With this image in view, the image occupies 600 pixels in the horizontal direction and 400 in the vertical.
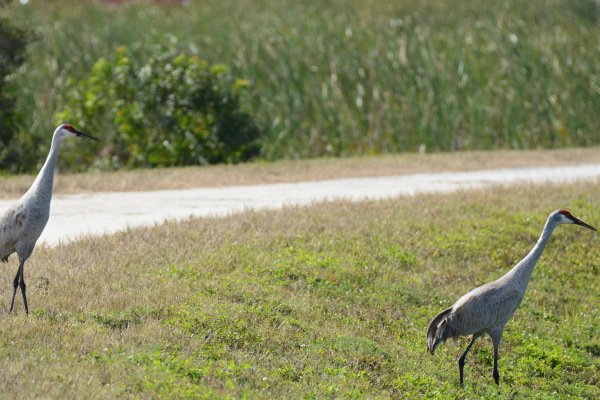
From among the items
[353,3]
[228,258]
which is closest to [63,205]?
[228,258]

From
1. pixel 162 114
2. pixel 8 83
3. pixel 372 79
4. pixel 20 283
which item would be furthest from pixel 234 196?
pixel 372 79

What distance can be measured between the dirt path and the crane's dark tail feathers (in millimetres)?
4314

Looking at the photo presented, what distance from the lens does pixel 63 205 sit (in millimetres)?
11930

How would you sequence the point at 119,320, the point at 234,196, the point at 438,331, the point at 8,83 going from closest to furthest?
1. the point at 119,320
2. the point at 438,331
3. the point at 234,196
4. the point at 8,83

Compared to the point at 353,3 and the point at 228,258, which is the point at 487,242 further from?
the point at 353,3

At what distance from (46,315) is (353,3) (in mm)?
25815

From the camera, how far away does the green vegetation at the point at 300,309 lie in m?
6.34

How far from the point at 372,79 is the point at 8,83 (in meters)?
8.40

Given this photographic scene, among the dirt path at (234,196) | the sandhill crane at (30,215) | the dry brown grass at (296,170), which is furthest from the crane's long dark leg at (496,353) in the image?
the dry brown grass at (296,170)

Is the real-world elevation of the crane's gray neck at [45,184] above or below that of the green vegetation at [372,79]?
above

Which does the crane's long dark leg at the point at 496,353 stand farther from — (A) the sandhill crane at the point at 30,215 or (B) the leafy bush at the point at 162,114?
(B) the leafy bush at the point at 162,114

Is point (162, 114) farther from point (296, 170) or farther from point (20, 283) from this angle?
point (20, 283)

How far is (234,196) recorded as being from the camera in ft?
43.0

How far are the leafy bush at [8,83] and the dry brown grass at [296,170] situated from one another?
5.08 feet
